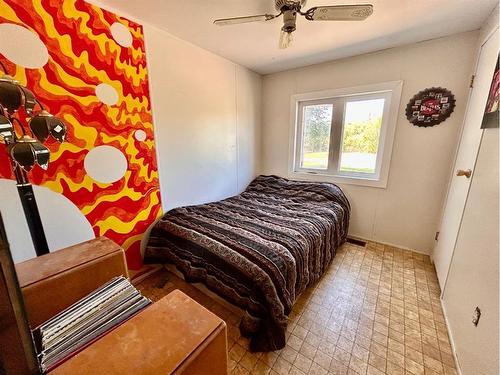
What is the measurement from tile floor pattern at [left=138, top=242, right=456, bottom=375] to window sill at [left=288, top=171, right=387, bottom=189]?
92 centimetres

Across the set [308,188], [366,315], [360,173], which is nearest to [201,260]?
[366,315]

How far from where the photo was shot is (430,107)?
2160 mm

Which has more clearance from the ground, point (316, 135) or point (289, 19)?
point (289, 19)

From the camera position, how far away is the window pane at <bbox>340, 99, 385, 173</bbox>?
8.32 feet

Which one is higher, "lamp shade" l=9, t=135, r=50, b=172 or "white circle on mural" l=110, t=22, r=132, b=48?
"white circle on mural" l=110, t=22, r=132, b=48

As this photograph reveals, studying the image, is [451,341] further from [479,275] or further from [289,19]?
[289,19]

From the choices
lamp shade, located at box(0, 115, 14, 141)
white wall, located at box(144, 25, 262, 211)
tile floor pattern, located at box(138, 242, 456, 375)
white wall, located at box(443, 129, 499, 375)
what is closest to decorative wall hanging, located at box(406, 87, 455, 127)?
white wall, located at box(443, 129, 499, 375)

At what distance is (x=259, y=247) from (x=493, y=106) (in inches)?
71.1

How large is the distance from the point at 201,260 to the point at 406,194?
7.95 feet

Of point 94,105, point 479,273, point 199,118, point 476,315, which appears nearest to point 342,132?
point 199,118

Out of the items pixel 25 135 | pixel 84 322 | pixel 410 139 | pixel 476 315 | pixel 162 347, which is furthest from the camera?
pixel 410 139

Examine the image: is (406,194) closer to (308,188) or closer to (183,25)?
(308,188)

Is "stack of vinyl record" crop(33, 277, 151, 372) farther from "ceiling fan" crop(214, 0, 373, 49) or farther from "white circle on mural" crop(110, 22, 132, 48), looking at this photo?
"white circle on mural" crop(110, 22, 132, 48)

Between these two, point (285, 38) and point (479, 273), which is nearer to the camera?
point (479, 273)
